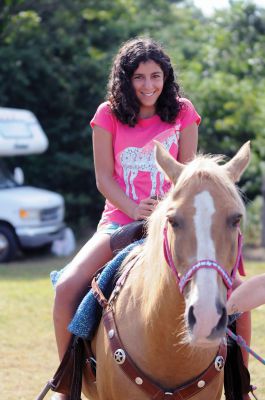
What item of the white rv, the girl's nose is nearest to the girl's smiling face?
the girl's nose

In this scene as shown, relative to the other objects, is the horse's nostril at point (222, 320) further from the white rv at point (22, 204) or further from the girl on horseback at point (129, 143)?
the white rv at point (22, 204)

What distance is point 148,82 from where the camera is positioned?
448cm

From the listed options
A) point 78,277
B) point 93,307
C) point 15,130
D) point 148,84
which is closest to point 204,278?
point 93,307

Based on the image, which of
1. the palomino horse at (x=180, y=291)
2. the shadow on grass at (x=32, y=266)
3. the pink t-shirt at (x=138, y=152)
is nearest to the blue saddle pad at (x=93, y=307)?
the palomino horse at (x=180, y=291)

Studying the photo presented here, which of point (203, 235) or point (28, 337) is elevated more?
point (203, 235)

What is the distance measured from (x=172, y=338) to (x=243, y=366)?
846 mm

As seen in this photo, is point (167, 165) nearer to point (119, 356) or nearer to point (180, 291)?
point (180, 291)

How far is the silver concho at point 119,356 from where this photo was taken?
12.4 feet

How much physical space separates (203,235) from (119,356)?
3.11 ft

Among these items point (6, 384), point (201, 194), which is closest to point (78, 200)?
point (6, 384)

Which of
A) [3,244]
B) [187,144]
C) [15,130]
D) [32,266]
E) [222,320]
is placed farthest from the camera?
[15,130]

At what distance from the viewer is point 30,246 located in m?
15.1

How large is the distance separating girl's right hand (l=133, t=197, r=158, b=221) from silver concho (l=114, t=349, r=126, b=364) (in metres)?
0.72

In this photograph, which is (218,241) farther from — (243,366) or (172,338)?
(243,366)
